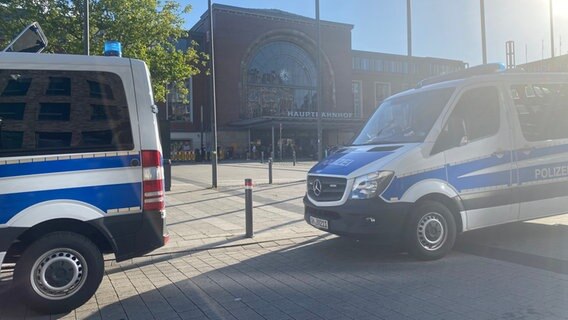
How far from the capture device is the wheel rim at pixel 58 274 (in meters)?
4.31

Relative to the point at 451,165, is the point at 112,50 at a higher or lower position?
higher

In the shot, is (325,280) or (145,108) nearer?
(145,108)

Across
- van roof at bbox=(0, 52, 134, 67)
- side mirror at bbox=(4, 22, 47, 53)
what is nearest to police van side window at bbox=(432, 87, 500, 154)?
van roof at bbox=(0, 52, 134, 67)

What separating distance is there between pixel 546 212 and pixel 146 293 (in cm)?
570

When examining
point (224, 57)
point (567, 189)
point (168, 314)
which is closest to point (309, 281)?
point (168, 314)

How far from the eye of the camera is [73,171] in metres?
4.36

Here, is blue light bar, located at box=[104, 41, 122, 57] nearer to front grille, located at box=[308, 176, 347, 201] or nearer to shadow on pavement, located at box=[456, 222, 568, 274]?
front grille, located at box=[308, 176, 347, 201]

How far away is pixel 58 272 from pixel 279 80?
5488cm

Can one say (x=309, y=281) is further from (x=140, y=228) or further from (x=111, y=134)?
(x=111, y=134)

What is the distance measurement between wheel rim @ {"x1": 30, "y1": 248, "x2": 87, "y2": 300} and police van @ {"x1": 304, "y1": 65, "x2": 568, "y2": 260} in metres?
3.06

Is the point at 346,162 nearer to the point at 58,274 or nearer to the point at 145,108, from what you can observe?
the point at 145,108

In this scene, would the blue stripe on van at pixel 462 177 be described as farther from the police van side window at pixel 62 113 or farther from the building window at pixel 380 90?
the building window at pixel 380 90

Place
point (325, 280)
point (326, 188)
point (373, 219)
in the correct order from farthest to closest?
point (326, 188) → point (373, 219) → point (325, 280)


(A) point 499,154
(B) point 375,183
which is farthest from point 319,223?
(A) point 499,154
